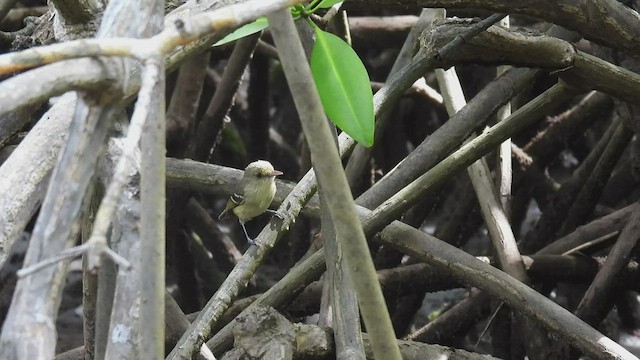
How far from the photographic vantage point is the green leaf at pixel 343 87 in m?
1.71

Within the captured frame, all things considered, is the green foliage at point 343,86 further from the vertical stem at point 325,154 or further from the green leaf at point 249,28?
the vertical stem at point 325,154

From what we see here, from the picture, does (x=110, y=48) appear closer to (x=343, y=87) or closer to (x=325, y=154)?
(x=325, y=154)

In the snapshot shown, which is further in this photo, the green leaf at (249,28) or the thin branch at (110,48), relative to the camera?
the green leaf at (249,28)

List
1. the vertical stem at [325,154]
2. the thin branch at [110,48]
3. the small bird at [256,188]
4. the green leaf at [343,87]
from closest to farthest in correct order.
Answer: the thin branch at [110,48], the vertical stem at [325,154], the green leaf at [343,87], the small bird at [256,188]

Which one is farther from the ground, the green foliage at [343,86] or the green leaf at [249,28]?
the green leaf at [249,28]

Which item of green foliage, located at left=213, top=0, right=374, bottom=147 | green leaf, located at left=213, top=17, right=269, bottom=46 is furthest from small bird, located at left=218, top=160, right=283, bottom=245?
green foliage, located at left=213, top=0, right=374, bottom=147

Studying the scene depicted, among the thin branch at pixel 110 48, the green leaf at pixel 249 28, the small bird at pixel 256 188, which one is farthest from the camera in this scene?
the small bird at pixel 256 188

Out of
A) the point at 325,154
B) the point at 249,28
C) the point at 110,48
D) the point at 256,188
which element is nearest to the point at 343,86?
the point at 249,28

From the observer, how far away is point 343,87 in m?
1.72

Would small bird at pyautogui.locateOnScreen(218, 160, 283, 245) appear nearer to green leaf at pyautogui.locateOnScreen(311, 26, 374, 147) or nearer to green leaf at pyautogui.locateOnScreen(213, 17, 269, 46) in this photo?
green leaf at pyautogui.locateOnScreen(213, 17, 269, 46)

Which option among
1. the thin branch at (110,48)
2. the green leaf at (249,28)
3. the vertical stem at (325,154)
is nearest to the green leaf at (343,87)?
the green leaf at (249,28)

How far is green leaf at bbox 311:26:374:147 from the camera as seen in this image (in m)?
1.71

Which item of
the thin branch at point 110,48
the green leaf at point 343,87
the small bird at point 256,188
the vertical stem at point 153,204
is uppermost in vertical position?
the small bird at point 256,188

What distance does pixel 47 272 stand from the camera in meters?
1.10
